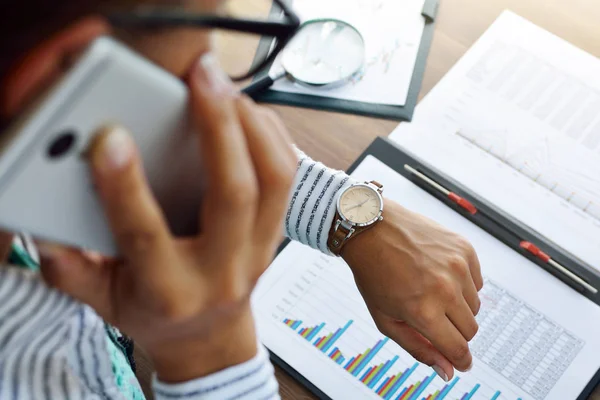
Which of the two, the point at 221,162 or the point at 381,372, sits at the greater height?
the point at 221,162

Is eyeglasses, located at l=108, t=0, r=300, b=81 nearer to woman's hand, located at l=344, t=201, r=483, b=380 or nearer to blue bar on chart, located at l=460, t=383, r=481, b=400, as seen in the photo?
woman's hand, located at l=344, t=201, r=483, b=380

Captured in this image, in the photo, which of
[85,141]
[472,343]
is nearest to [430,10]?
[472,343]

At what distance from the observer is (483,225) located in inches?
29.7

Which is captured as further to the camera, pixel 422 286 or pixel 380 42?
pixel 380 42

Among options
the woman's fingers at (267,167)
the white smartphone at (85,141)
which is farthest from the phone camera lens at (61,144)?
the woman's fingers at (267,167)

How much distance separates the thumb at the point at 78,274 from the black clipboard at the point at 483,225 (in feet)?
0.93

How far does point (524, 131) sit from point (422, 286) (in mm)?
321

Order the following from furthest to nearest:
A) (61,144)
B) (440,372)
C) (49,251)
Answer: (440,372), (49,251), (61,144)

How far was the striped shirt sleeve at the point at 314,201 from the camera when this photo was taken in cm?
70

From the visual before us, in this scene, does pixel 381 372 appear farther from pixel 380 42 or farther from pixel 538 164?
pixel 380 42

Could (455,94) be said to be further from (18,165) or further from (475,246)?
(18,165)

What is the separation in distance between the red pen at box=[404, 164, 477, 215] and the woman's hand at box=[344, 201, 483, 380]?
0.08 m

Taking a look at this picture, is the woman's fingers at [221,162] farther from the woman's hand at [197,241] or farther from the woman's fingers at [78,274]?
the woman's fingers at [78,274]

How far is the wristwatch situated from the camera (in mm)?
685
